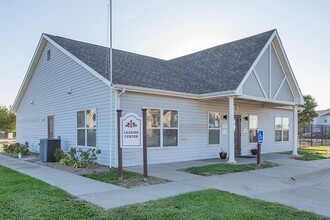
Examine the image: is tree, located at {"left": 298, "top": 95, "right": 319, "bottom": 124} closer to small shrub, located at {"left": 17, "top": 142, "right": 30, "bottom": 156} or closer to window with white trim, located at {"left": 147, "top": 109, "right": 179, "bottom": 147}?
window with white trim, located at {"left": 147, "top": 109, "right": 179, "bottom": 147}

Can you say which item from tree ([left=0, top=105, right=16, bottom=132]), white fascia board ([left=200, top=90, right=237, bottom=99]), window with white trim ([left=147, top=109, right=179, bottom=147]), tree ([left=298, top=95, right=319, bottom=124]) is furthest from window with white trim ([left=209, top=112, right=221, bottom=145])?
tree ([left=0, top=105, right=16, bottom=132])

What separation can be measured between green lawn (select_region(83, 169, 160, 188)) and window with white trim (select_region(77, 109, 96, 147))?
10.3ft

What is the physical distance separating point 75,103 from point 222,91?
683 cm

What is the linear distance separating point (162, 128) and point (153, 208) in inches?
279

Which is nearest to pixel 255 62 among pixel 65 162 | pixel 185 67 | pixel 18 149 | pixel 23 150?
pixel 185 67

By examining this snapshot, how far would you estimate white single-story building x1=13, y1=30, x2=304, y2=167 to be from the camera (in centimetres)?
1212

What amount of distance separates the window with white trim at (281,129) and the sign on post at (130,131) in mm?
12873

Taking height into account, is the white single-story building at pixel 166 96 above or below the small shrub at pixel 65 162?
above

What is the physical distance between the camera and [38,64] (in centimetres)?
1816

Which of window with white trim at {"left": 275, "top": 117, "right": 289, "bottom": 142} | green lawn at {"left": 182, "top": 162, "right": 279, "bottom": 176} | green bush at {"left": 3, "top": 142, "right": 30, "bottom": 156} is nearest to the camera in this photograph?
green lawn at {"left": 182, "top": 162, "right": 279, "bottom": 176}

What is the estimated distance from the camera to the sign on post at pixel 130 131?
8.93 meters

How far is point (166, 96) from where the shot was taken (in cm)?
1282

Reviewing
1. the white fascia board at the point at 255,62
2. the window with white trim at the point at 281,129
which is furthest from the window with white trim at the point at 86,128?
the window with white trim at the point at 281,129

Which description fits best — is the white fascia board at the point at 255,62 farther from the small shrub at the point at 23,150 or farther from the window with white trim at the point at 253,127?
the small shrub at the point at 23,150
